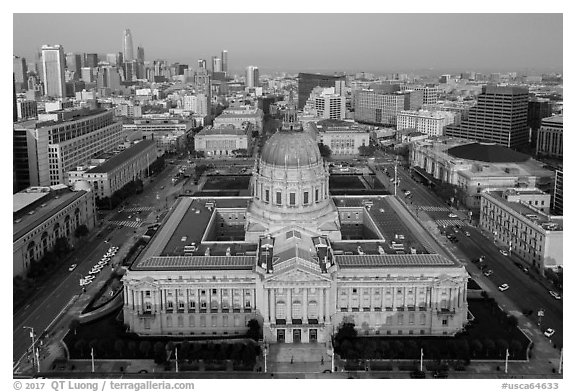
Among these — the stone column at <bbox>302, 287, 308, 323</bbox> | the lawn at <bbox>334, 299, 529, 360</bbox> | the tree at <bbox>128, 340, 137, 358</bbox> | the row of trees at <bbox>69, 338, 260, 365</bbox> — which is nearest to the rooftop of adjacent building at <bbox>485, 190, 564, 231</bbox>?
the lawn at <bbox>334, 299, 529, 360</bbox>

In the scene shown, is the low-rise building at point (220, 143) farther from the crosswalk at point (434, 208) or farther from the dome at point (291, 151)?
the dome at point (291, 151)

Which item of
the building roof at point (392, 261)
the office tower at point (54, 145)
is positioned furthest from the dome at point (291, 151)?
the office tower at point (54, 145)

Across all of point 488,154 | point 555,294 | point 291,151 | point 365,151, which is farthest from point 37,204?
point 365,151

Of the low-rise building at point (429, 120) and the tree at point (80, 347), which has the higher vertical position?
the low-rise building at point (429, 120)

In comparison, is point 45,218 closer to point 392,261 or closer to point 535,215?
point 392,261

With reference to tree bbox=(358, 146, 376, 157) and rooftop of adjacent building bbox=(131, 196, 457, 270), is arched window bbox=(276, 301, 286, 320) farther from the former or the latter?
tree bbox=(358, 146, 376, 157)
